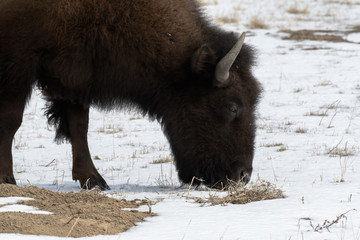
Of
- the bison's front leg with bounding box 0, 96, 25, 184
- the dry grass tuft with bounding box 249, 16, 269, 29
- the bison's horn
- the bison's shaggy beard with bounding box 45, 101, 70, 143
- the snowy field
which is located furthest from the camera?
the dry grass tuft with bounding box 249, 16, 269, 29

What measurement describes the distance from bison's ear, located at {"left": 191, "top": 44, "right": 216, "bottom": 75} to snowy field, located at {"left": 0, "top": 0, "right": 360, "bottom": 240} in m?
0.88

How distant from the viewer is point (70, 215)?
156 inches

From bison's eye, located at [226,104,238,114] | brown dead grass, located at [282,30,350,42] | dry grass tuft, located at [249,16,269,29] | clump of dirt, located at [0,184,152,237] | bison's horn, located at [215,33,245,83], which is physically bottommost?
clump of dirt, located at [0,184,152,237]

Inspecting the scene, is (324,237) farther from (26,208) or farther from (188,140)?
(188,140)

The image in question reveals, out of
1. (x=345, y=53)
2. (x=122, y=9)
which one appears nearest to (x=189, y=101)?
(x=122, y=9)

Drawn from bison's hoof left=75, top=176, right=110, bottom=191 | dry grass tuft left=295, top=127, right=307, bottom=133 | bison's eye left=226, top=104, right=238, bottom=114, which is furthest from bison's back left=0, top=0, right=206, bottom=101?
dry grass tuft left=295, top=127, right=307, bottom=133

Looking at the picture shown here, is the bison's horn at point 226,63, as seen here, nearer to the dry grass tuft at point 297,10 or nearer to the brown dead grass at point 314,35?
the brown dead grass at point 314,35

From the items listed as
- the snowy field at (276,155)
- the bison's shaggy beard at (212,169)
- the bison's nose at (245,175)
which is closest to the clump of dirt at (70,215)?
the snowy field at (276,155)

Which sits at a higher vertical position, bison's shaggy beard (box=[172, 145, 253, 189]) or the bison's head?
the bison's head

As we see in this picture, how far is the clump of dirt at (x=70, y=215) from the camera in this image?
3672mm

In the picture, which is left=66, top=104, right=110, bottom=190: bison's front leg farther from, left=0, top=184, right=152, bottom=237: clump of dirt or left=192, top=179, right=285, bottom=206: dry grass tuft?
left=192, top=179, right=285, bottom=206: dry grass tuft

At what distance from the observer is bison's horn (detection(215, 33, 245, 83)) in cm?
538

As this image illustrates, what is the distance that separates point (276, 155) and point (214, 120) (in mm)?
1946

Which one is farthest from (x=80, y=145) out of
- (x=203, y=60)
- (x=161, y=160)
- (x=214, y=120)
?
(x=203, y=60)
